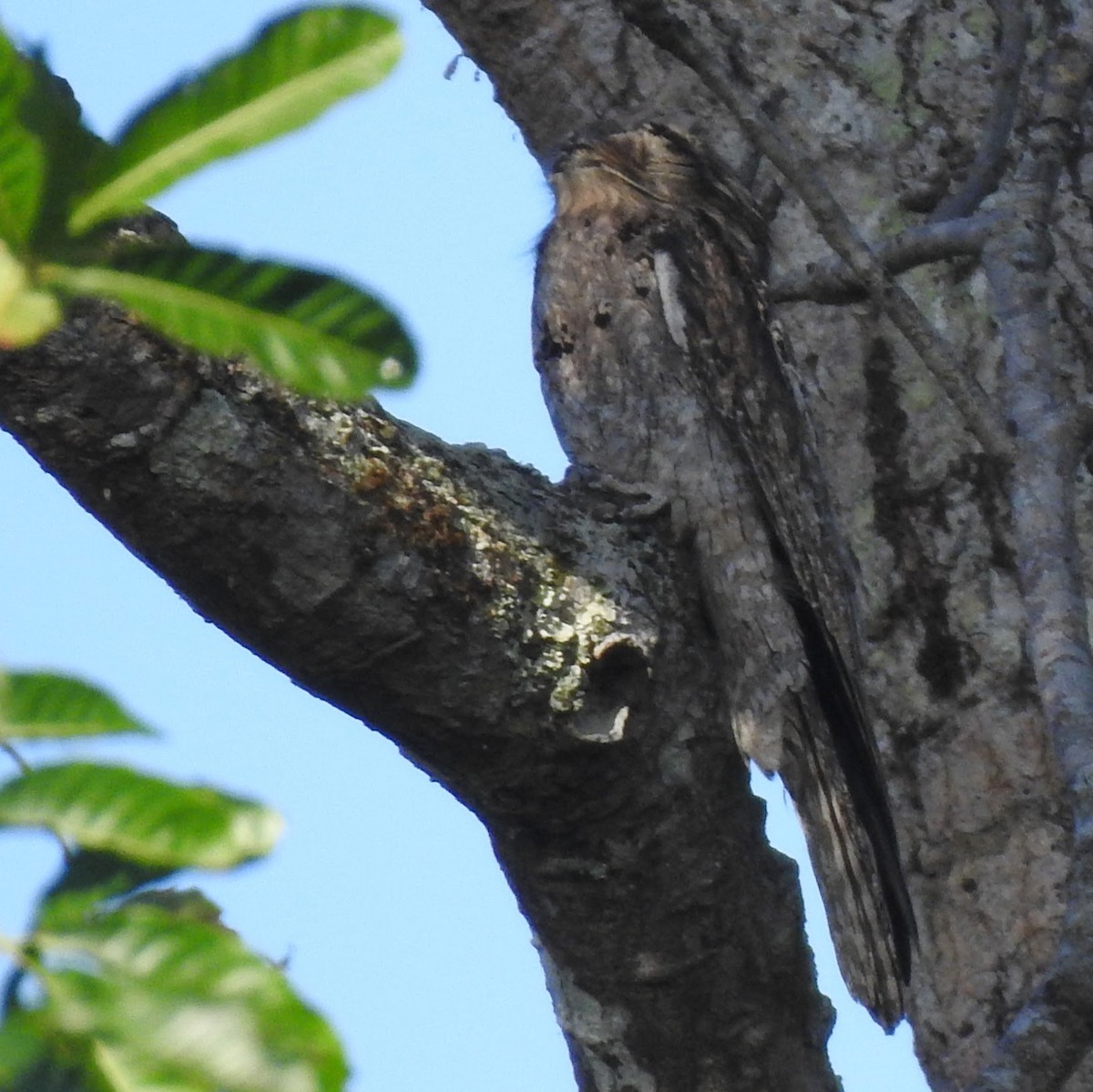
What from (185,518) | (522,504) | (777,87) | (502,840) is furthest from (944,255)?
(185,518)

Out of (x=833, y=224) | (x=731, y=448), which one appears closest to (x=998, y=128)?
(x=833, y=224)

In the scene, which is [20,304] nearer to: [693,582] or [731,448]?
[693,582]

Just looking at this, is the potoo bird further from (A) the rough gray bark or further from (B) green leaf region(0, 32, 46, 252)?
(B) green leaf region(0, 32, 46, 252)

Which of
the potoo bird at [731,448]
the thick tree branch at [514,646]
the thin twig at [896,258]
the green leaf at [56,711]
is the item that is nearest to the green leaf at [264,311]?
the green leaf at [56,711]

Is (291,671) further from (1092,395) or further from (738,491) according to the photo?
(1092,395)

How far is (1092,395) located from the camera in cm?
270

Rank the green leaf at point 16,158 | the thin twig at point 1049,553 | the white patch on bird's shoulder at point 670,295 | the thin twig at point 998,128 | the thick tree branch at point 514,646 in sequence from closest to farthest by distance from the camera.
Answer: the green leaf at point 16,158 → the thin twig at point 1049,553 → the thick tree branch at point 514,646 → the thin twig at point 998,128 → the white patch on bird's shoulder at point 670,295

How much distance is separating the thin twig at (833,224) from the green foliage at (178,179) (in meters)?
1.66

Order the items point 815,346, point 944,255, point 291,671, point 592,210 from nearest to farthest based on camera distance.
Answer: point 291,671 → point 944,255 → point 815,346 → point 592,210

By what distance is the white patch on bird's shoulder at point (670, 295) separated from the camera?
9.50ft

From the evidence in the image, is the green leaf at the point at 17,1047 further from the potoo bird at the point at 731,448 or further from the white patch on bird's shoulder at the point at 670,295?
the white patch on bird's shoulder at the point at 670,295

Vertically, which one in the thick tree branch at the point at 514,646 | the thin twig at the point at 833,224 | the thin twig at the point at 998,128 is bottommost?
the thick tree branch at the point at 514,646

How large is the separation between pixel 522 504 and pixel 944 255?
91 centimetres

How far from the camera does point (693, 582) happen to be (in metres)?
2.39
